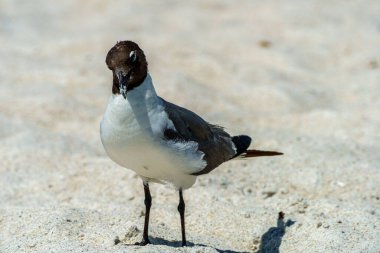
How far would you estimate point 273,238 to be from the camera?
4.57m

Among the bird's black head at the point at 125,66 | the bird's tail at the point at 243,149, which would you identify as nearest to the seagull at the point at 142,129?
the bird's black head at the point at 125,66

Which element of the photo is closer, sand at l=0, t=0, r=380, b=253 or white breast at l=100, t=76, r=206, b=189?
white breast at l=100, t=76, r=206, b=189

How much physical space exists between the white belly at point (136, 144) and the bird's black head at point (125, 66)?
99 mm

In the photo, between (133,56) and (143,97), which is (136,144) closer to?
(143,97)

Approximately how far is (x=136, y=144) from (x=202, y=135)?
594mm

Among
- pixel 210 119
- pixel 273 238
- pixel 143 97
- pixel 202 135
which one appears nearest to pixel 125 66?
pixel 143 97

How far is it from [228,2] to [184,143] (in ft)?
20.1

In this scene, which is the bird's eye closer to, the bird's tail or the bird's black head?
the bird's black head

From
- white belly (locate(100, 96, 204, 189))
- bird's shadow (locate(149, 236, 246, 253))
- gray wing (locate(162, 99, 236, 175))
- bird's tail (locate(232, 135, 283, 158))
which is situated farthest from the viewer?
bird's tail (locate(232, 135, 283, 158))

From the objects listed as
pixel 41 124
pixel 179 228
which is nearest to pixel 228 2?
pixel 41 124

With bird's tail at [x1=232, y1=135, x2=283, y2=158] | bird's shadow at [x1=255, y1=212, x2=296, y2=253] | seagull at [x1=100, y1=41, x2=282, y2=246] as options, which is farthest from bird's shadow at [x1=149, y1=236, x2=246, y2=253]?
bird's tail at [x1=232, y1=135, x2=283, y2=158]

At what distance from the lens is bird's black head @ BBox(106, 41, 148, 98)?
12.8 feet

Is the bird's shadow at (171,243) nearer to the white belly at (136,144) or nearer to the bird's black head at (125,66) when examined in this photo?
the white belly at (136,144)

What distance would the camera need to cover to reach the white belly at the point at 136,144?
388cm
